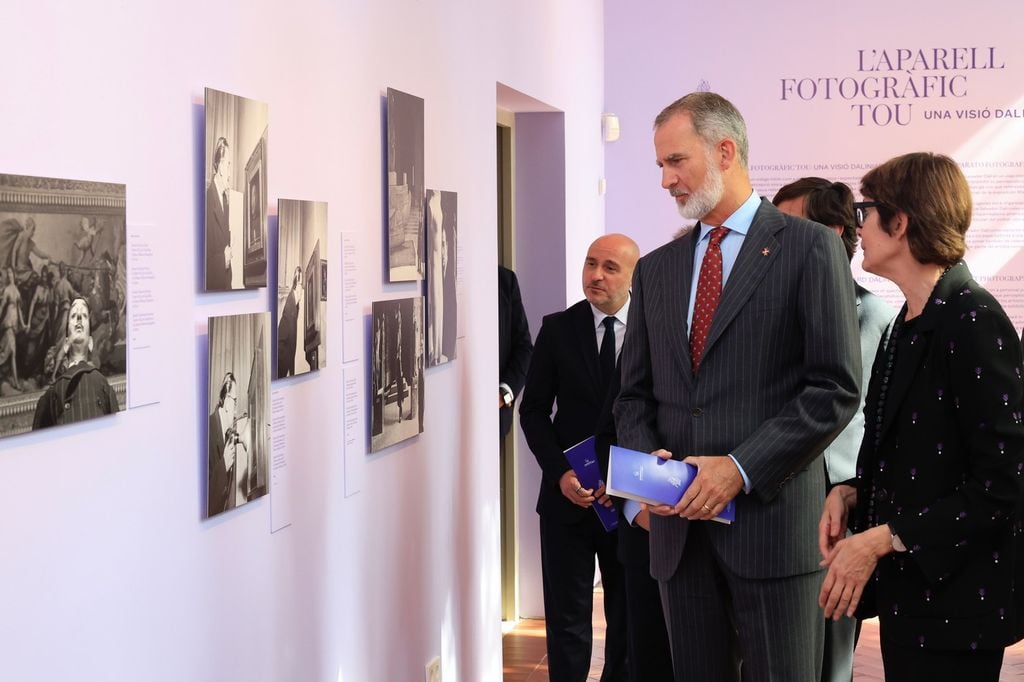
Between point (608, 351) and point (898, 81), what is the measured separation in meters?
4.30

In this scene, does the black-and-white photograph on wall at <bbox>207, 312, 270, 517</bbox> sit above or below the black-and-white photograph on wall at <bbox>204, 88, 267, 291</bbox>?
below

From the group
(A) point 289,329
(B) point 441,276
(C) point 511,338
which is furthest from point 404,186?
(C) point 511,338

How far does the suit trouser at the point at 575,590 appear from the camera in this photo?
5.04 metres

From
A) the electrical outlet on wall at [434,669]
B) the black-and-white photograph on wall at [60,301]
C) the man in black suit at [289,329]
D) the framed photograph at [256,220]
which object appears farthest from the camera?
the electrical outlet on wall at [434,669]

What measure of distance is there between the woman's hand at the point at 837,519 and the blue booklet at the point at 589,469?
1.93 meters

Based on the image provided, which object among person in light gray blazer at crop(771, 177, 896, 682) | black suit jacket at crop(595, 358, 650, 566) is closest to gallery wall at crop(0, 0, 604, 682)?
black suit jacket at crop(595, 358, 650, 566)

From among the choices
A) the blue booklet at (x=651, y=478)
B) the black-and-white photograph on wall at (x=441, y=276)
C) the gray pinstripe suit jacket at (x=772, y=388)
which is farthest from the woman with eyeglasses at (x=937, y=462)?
the black-and-white photograph on wall at (x=441, y=276)

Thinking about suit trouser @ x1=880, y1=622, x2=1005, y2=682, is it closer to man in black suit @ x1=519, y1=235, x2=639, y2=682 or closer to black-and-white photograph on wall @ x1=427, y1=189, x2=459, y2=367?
black-and-white photograph on wall @ x1=427, y1=189, x2=459, y2=367

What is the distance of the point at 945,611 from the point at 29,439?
1.75 metres

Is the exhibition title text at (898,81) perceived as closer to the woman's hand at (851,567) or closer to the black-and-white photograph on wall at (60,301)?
the woman's hand at (851,567)

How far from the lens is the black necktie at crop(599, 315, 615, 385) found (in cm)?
493

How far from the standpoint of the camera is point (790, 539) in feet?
9.98

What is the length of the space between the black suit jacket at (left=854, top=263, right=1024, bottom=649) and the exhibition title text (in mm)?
5994

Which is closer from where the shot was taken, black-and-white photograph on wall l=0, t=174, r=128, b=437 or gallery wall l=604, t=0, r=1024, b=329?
black-and-white photograph on wall l=0, t=174, r=128, b=437
